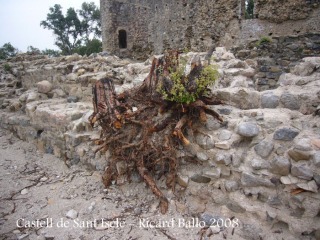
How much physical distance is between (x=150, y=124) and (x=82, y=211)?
123 cm

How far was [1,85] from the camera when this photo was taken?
7227 millimetres

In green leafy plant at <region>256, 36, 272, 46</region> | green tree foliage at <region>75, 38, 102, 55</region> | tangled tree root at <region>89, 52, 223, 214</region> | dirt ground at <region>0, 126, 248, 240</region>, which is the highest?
green tree foliage at <region>75, 38, 102, 55</region>

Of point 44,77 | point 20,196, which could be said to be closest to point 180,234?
point 20,196

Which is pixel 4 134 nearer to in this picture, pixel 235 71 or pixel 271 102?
pixel 235 71

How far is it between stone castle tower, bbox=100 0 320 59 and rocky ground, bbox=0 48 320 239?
18.7 ft

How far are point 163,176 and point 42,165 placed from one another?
2.19m

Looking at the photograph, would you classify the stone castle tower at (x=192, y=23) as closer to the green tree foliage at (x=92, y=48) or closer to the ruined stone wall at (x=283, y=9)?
the ruined stone wall at (x=283, y=9)

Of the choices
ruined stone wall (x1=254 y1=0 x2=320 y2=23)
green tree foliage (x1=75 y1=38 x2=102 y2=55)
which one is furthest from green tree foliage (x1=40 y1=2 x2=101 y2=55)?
ruined stone wall (x1=254 y1=0 x2=320 y2=23)

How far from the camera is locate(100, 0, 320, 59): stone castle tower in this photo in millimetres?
8367

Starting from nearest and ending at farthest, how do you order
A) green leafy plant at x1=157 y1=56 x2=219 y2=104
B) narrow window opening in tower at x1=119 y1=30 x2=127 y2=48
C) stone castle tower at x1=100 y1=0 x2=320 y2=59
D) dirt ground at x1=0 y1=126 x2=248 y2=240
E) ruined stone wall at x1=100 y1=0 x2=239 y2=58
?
dirt ground at x1=0 y1=126 x2=248 y2=240
green leafy plant at x1=157 y1=56 x2=219 y2=104
stone castle tower at x1=100 y1=0 x2=320 y2=59
ruined stone wall at x1=100 y1=0 x2=239 y2=58
narrow window opening in tower at x1=119 y1=30 x2=127 y2=48

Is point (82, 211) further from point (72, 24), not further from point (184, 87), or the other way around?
point (72, 24)

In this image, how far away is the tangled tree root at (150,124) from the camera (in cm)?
288

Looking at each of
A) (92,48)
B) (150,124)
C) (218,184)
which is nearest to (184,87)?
(150,124)

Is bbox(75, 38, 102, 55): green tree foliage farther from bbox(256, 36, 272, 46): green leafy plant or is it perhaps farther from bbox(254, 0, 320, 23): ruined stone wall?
bbox(256, 36, 272, 46): green leafy plant
